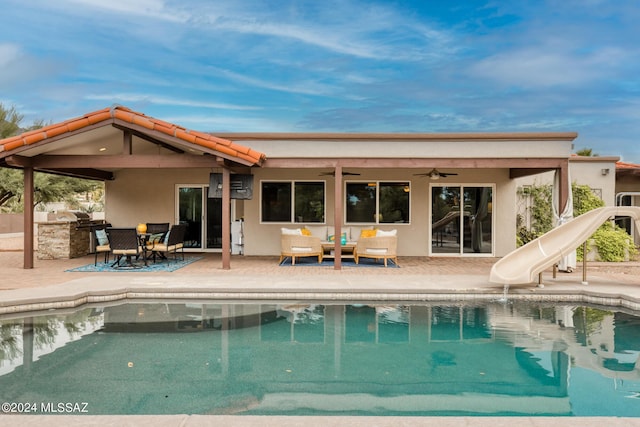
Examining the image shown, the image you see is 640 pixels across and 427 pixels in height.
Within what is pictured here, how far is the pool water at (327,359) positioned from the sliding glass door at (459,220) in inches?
230

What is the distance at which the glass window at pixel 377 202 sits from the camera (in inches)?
516

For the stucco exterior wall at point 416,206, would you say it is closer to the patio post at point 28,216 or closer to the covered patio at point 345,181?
the covered patio at point 345,181

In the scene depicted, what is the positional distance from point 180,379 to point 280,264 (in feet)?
22.1

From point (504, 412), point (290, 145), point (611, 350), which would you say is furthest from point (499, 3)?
point (504, 412)

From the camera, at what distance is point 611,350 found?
5.38 m

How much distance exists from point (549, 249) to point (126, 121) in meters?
9.05

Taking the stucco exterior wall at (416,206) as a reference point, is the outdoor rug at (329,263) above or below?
below

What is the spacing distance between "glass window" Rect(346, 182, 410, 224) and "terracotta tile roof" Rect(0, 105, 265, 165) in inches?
175

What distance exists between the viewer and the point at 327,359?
5059 millimetres

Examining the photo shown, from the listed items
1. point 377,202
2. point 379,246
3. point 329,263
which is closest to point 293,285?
point 329,263

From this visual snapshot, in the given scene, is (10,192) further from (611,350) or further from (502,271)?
(611,350)

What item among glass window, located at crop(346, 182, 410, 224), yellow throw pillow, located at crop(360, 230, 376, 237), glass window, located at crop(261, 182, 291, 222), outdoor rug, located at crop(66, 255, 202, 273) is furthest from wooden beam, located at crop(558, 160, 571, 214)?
outdoor rug, located at crop(66, 255, 202, 273)

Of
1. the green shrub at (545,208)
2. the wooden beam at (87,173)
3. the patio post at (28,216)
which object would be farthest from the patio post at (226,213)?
the green shrub at (545,208)

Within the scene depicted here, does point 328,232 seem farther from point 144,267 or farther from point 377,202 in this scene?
point 144,267
